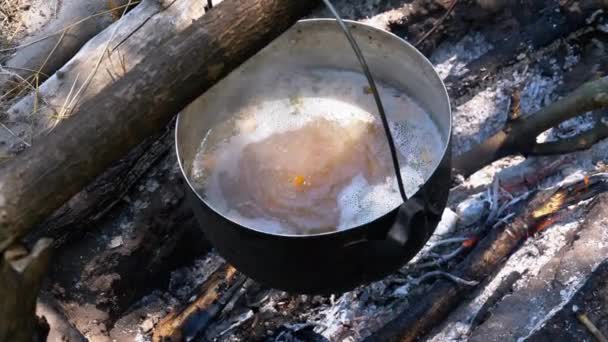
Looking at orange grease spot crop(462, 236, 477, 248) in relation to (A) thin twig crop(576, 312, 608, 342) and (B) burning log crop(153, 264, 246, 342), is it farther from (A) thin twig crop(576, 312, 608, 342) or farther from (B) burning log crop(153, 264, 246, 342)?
(B) burning log crop(153, 264, 246, 342)

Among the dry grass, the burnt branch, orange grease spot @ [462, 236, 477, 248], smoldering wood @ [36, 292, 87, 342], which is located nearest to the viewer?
smoldering wood @ [36, 292, 87, 342]

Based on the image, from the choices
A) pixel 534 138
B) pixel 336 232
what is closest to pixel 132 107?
pixel 336 232

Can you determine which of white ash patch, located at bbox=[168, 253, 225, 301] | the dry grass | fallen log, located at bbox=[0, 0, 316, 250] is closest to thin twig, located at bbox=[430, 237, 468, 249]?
white ash patch, located at bbox=[168, 253, 225, 301]

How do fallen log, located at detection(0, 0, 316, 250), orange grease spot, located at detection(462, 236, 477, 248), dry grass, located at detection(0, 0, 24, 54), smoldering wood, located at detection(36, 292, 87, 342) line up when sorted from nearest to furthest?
fallen log, located at detection(0, 0, 316, 250)
smoldering wood, located at detection(36, 292, 87, 342)
orange grease spot, located at detection(462, 236, 477, 248)
dry grass, located at detection(0, 0, 24, 54)

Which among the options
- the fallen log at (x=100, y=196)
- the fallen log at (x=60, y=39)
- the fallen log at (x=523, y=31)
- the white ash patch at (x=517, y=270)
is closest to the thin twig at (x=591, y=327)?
the white ash patch at (x=517, y=270)

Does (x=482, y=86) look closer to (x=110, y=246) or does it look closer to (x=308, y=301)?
(x=308, y=301)
